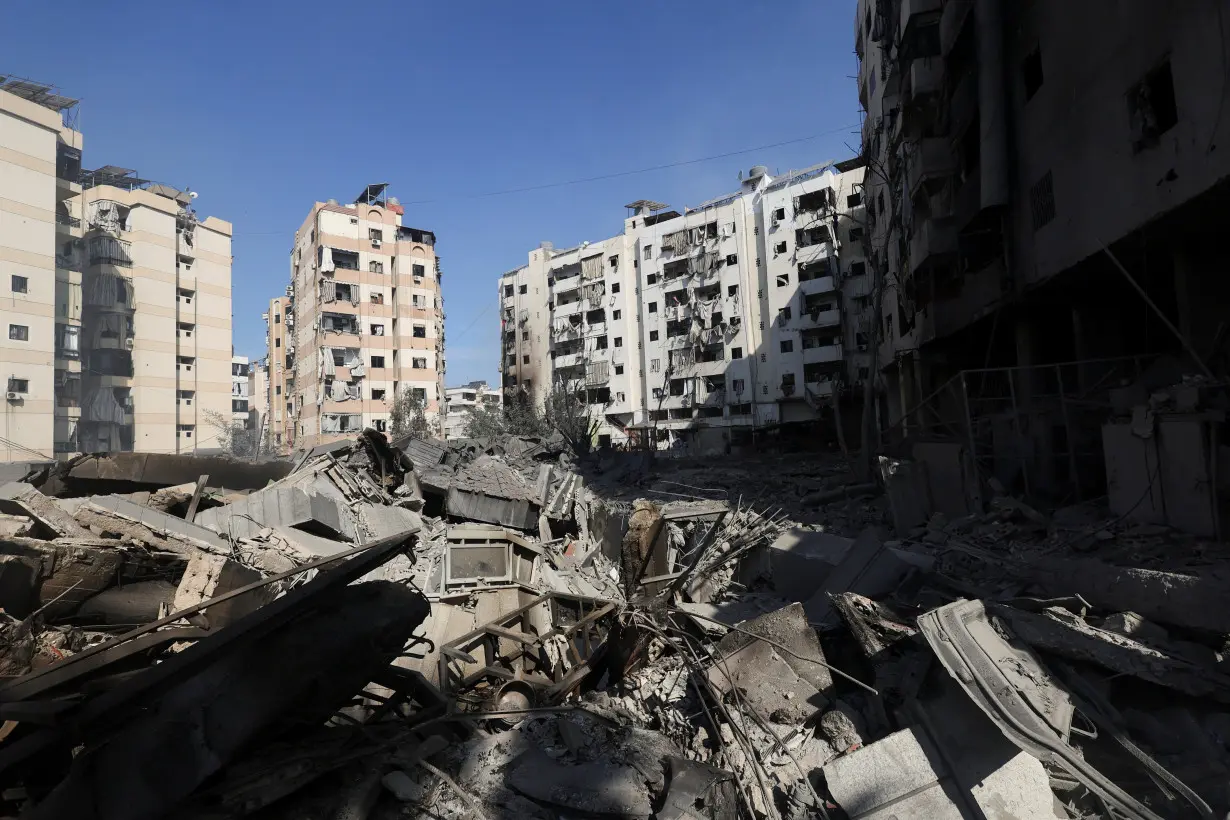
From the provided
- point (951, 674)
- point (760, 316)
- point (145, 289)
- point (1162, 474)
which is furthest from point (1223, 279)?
point (145, 289)

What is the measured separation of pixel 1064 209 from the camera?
10.5 m

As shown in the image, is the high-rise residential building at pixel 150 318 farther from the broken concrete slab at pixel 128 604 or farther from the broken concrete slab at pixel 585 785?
the broken concrete slab at pixel 585 785

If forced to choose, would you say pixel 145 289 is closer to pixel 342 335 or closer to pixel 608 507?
pixel 342 335

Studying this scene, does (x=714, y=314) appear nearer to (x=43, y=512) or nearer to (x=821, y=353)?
(x=821, y=353)

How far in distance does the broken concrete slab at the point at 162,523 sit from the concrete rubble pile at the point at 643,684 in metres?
0.11

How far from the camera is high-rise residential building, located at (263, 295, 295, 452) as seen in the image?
5034cm

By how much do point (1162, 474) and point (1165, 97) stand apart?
196 inches

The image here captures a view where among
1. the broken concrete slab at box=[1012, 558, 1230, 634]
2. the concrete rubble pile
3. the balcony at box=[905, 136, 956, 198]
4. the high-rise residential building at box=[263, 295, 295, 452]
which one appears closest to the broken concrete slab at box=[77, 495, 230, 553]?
the concrete rubble pile

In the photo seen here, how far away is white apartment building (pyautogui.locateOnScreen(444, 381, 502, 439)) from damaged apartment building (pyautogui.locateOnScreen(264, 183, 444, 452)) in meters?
4.35

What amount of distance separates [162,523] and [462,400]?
242 feet

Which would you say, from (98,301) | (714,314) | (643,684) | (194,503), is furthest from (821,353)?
(98,301)

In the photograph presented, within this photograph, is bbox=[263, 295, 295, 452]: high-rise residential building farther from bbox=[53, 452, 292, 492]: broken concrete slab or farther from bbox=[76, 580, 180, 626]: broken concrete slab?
bbox=[76, 580, 180, 626]: broken concrete slab

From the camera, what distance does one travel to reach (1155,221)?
8.17 metres

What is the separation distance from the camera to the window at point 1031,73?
1162cm
